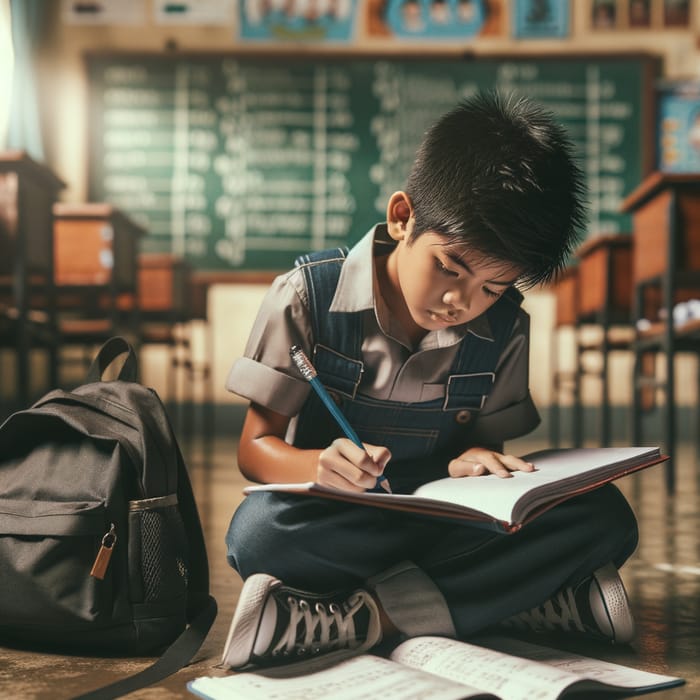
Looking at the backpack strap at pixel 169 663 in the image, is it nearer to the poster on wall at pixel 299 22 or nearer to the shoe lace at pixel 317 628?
the shoe lace at pixel 317 628

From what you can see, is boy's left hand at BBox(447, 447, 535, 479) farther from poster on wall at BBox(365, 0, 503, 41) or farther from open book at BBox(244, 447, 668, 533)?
poster on wall at BBox(365, 0, 503, 41)

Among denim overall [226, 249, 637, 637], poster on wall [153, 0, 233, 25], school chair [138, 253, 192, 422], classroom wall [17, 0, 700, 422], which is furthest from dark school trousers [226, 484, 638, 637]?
poster on wall [153, 0, 233, 25]

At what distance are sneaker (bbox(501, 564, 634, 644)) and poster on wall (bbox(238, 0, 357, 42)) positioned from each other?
5294 mm

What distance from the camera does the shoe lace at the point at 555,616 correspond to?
116 cm

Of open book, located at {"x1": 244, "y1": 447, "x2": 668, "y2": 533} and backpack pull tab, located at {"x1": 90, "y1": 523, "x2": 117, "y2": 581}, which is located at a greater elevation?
open book, located at {"x1": 244, "y1": 447, "x2": 668, "y2": 533}

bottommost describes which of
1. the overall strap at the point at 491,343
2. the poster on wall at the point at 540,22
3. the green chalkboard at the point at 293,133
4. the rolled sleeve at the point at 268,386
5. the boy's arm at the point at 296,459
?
the boy's arm at the point at 296,459

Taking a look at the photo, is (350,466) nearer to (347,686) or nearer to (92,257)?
(347,686)

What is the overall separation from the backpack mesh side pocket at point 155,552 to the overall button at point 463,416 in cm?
37

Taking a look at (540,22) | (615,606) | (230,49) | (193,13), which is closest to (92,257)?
(230,49)

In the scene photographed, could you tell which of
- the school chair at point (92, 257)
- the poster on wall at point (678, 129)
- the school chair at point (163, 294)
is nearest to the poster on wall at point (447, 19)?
the poster on wall at point (678, 129)

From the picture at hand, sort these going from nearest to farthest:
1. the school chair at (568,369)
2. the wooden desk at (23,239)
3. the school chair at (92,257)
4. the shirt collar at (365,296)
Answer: the shirt collar at (365,296) < the wooden desk at (23,239) < the school chair at (92,257) < the school chair at (568,369)

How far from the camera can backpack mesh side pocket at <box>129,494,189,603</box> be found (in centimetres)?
105

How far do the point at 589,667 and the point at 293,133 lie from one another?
209 inches

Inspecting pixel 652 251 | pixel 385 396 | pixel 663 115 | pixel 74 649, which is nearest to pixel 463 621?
pixel 385 396
